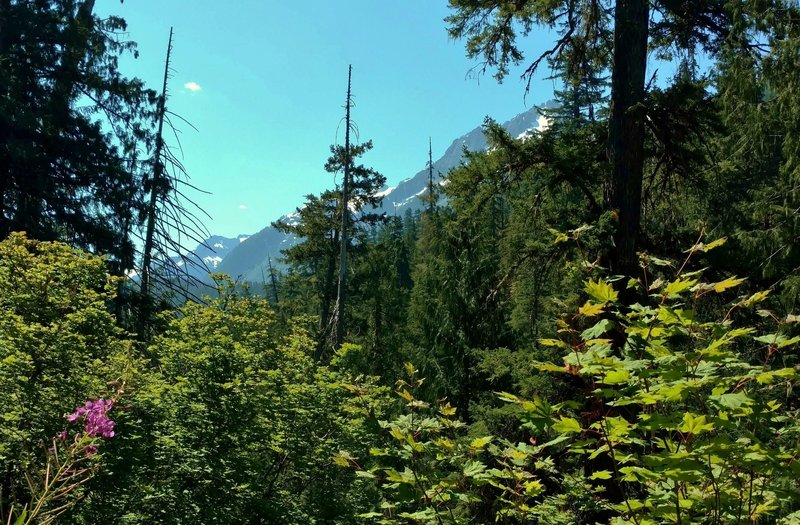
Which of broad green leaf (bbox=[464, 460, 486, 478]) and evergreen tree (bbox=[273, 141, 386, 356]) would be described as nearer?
broad green leaf (bbox=[464, 460, 486, 478])

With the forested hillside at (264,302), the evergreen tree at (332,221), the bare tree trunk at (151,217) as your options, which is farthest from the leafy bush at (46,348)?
the evergreen tree at (332,221)

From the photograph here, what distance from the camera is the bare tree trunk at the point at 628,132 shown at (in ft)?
18.0

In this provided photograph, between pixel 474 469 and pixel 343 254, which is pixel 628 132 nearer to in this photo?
pixel 474 469

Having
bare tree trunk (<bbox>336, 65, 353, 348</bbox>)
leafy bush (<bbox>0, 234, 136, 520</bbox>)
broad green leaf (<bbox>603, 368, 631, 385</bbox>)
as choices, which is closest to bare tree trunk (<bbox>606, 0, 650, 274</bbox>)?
broad green leaf (<bbox>603, 368, 631, 385</bbox>)

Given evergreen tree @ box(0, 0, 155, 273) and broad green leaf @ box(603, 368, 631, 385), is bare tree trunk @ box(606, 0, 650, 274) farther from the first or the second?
evergreen tree @ box(0, 0, 155, 273)

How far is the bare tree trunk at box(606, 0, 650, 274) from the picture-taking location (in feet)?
18.0

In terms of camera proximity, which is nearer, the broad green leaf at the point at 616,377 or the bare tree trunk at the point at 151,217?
the broad green leaf at the point at 616,377

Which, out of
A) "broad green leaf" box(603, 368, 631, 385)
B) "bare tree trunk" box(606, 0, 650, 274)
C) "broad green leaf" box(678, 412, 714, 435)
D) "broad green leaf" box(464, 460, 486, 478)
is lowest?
"broad green leaf" box(464, 460, 486, 478)

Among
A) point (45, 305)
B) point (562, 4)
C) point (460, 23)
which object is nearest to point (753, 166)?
point (562, 4)

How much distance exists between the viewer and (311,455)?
6328mm

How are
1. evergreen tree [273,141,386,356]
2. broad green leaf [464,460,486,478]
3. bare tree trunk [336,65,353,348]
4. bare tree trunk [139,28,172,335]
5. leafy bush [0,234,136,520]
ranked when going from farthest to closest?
evergreen tree [273,141,386,356] < bare tree trunk [336,65,353,348] < bare tree trunk [139,28,172,335] < leafy bush [0,234,136,520] < broad green leaf [464,460,486,478]

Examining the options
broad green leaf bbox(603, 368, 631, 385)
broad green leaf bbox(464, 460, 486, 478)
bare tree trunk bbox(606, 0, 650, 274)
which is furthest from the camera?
bare tree trunk bbox(606, 0, 650, 274)

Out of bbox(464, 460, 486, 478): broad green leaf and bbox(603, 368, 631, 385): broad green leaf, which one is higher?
bbox(603, 368, 631, 385): broad green leaf

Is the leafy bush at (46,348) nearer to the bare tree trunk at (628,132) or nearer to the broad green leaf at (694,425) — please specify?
the broad green leaf at (694,425)
